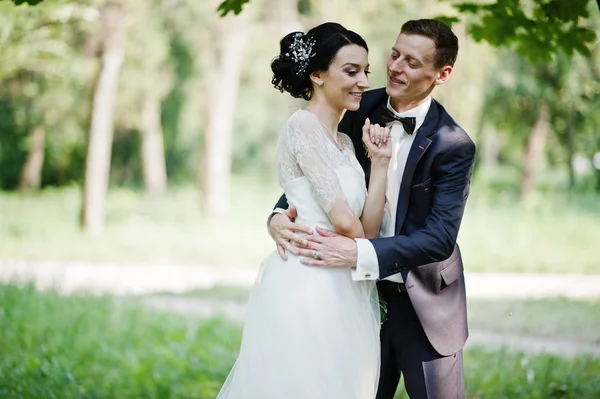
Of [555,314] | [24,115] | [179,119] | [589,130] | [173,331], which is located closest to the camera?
[173,331]

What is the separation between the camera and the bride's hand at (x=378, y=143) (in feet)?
10.7

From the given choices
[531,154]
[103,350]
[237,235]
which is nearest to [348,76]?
[103,350]

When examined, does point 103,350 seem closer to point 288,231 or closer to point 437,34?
point 288,231

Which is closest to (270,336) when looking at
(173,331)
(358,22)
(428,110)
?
(428,110)

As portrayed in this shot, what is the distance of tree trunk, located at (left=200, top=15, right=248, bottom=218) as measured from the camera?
2089 centimetres

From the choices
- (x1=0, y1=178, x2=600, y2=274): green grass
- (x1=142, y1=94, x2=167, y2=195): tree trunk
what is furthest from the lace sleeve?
(x1=142, y1=94, x2=167, y2=195): tree trunk

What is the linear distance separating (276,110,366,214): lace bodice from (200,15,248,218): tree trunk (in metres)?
17.5

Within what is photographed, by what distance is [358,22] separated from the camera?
21156mm

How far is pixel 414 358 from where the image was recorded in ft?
11.4

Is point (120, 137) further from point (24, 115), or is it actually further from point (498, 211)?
point (498, 211)

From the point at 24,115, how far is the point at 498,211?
1718 cm

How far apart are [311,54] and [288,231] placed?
0.83 meters

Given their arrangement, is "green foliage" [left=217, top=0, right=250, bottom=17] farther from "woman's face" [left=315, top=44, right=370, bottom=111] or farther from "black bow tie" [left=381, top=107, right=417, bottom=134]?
"black bow tie" [left=381, top=107, right=417, bottom=134]

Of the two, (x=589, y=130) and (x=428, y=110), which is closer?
(x=428, y=110)
